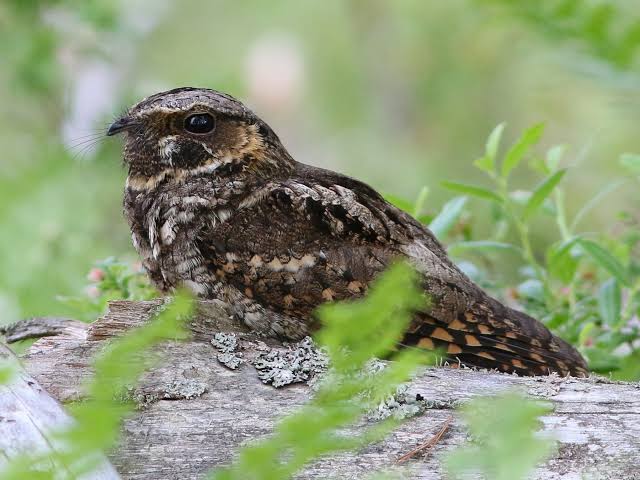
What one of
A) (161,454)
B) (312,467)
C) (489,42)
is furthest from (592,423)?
(489,42)

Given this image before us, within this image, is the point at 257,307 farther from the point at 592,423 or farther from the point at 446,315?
the point at 592,423

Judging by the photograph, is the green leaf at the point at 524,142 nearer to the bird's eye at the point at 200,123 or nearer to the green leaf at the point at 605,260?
the green leaf at the point at 605,260

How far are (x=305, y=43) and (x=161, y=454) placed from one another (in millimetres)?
6385

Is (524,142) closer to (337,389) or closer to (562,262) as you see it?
(562,262)

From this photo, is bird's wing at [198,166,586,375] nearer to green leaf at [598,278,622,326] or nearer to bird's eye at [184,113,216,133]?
green leaf at [598,278,622,326]

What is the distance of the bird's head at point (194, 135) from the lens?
2666 mm

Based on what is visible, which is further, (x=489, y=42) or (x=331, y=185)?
(x=489, y=42)

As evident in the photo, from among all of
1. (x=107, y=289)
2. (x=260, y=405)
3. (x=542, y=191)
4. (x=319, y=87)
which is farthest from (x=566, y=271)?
(x=319, y=87)

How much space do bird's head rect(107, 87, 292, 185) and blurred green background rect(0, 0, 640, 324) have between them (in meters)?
0.37

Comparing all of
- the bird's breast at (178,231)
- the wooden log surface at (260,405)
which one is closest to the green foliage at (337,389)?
the wooden log surface at (260,405)

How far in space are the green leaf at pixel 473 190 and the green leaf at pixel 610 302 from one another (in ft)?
1.37

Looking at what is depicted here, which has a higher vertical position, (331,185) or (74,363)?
(331,185)

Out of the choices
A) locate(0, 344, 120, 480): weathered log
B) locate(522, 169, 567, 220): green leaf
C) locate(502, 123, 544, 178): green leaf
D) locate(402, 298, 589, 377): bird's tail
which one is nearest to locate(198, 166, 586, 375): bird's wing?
locate(402, 298, 589, 377): bird's tail

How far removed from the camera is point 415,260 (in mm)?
2475
